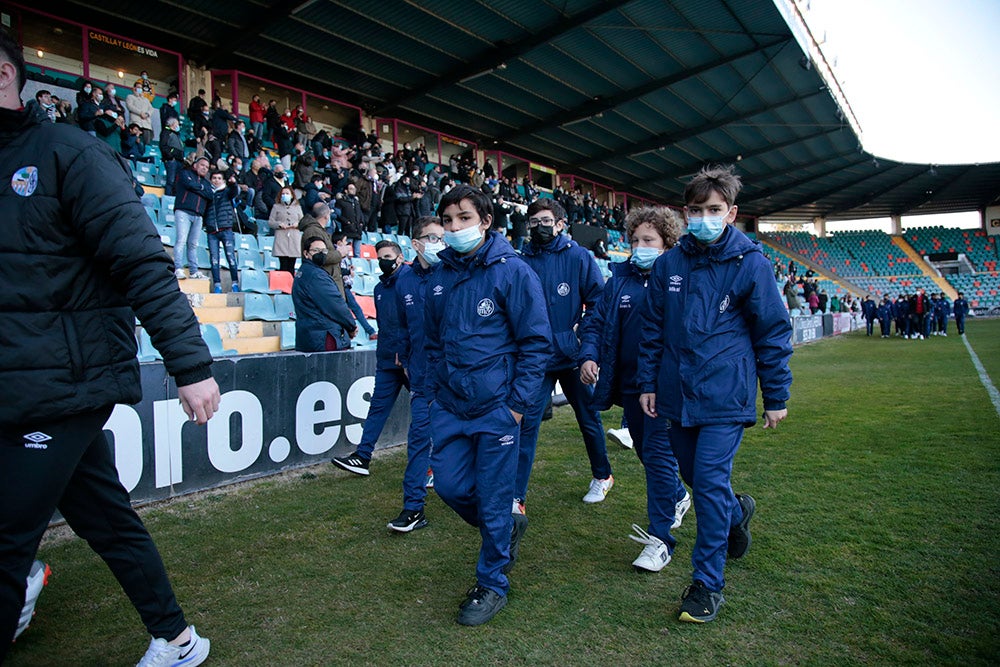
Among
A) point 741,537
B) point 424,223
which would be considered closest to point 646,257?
point 424,223

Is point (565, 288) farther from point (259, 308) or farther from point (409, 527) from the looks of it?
point (259, 308)

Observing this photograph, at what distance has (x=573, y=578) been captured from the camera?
3223 millimetres

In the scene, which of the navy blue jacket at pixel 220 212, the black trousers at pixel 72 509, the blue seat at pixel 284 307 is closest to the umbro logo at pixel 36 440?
the black trousers at pixel 72 509

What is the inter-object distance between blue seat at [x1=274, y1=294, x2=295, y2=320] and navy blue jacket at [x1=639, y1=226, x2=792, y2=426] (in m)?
7.67

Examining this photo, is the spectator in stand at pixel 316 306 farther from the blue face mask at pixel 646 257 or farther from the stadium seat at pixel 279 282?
the stadium seat at pixel 279 282

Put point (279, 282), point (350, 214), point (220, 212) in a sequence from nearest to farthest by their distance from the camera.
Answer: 1. point (220, 212)
2. point (279, 282)
3. point (350, 214)

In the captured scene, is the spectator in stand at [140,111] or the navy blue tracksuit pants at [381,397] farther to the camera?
the spectator in stand at [140,111]

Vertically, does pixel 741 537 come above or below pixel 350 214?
below

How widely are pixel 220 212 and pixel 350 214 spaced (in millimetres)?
2970

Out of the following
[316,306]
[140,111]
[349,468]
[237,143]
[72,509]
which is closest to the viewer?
[72,509]

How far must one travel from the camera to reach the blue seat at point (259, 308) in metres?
9.21

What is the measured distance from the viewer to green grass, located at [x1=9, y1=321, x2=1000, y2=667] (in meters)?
2.53

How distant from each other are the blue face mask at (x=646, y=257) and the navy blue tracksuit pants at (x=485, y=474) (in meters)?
1.49

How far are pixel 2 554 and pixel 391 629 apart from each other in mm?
1442
